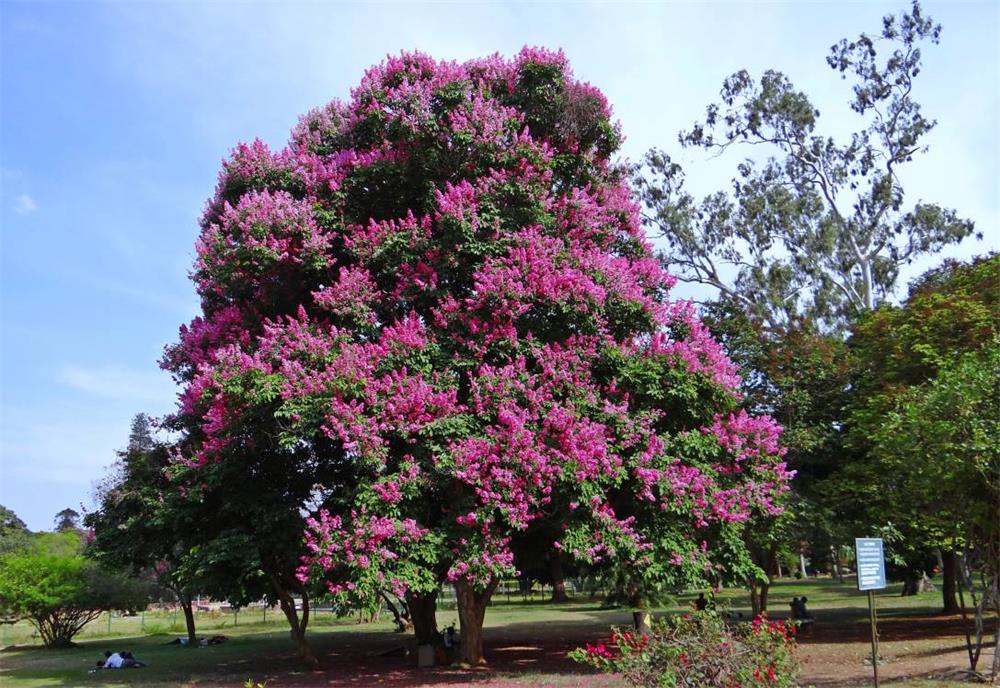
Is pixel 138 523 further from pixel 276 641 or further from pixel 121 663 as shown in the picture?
pixel 276 641

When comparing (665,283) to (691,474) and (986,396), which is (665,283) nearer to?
(691,474)

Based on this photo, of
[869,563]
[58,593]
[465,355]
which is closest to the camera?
[869,563]

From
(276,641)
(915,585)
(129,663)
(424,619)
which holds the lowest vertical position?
(915,585)

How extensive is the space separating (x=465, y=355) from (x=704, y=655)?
7.60m

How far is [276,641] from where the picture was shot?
Answer: 1094 inches

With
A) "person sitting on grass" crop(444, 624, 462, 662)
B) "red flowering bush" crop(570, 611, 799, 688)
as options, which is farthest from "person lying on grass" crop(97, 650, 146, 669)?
"red flowering bush" crop(570, 611, 799, 688)

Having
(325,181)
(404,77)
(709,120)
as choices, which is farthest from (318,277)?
(709,120)

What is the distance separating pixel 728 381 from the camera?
14.7 metres

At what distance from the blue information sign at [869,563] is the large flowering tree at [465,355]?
14.1 feet

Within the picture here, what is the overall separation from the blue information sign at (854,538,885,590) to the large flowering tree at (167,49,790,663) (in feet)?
14.1

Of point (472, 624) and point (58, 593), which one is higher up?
point (472, 624)

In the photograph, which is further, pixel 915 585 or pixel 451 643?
pixel 915 585

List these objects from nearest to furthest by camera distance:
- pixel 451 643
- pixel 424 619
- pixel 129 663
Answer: pixel 424 619, pixel 451 643, pixel 129 663

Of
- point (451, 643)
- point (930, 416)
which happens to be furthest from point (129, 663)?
point (930, 416)
